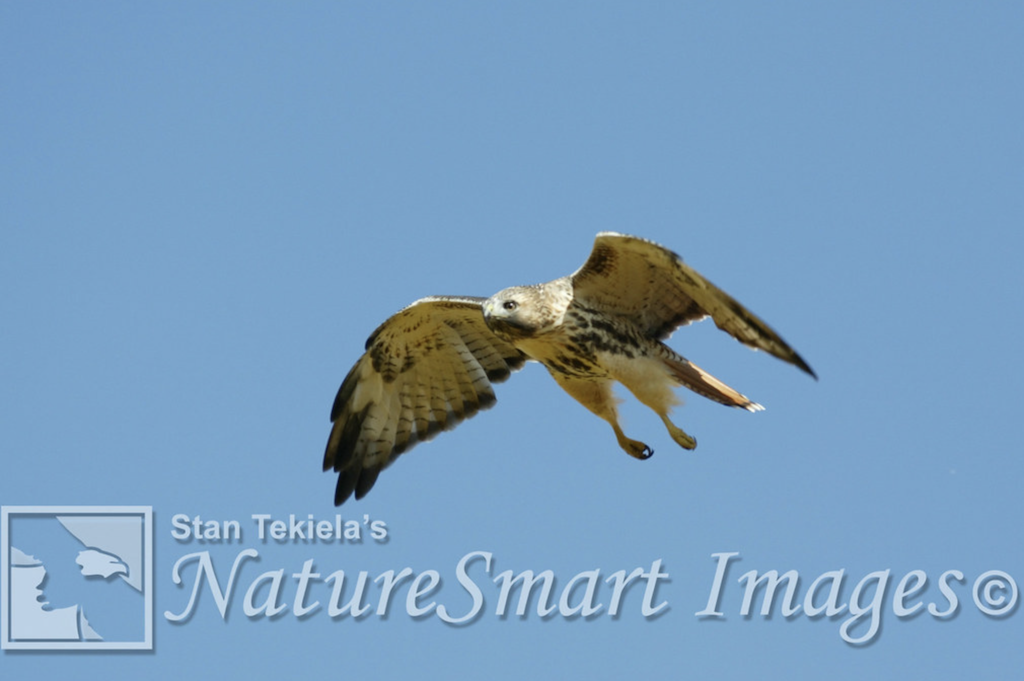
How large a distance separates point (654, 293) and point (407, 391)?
2656 mm

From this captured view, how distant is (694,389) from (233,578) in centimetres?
405

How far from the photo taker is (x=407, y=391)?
12.9 metres

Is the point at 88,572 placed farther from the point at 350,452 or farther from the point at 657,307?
the point at 657,307

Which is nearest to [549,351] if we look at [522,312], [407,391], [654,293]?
[522,312]

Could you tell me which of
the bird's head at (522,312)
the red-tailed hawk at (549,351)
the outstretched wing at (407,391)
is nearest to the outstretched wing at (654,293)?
the red-tailed hawk at (549,351)

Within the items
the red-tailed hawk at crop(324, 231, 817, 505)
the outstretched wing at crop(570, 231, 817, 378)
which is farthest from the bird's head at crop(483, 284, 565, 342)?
the outstretched wing at crop(570, 231, 817, 378)

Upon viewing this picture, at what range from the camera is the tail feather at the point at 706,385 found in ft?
36.0

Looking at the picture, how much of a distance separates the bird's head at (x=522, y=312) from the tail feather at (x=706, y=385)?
914 mm

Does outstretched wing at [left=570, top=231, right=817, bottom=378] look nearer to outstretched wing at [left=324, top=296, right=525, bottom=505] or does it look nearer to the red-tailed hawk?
the red-tailed hawk

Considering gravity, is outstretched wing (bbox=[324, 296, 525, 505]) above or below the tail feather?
above

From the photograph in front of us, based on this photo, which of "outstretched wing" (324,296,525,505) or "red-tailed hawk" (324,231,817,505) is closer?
"red-tailed hawk" (324,231,817,505)

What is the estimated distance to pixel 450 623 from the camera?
1178cm

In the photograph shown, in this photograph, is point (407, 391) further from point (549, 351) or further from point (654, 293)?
point (654, 293)

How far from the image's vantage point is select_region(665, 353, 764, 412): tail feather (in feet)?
36.0
